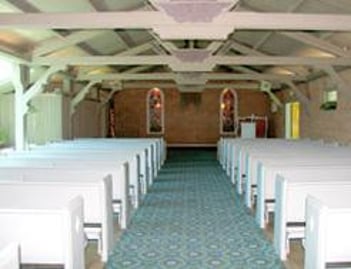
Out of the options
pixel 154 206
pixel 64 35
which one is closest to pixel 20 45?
pixel 64 35

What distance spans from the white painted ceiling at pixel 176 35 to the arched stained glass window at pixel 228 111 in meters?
3.94

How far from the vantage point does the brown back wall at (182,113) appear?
62.5ft

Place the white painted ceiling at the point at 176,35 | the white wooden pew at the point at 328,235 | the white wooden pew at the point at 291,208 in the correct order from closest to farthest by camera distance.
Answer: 1. the white wooden pew at the point at 328,235
2. the white wooden pew at the point at 291,208
3. the white painted ceiling at the point at 176,35

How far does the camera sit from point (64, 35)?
337 inches

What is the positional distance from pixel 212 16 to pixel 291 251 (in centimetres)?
232

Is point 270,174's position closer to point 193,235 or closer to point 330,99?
point 193,235

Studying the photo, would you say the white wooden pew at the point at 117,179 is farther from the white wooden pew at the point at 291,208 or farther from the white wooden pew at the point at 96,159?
the white wooden pew at the point at 291,208

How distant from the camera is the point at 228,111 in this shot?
A: 62.7ft

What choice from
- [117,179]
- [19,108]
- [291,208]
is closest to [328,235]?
[291,208]

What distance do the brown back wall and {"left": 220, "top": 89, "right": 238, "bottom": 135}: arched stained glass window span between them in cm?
17

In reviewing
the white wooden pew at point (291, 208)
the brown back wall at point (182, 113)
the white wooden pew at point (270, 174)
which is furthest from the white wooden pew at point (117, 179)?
the brown back wall at point (182, 113)

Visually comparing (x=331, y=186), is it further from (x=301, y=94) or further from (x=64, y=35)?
(x=301, y=94)

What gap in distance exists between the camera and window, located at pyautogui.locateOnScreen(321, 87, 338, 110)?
407 inches

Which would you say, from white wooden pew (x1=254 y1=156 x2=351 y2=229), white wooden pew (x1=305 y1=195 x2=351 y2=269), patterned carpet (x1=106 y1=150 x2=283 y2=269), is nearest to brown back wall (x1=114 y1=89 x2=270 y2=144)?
patterned carpet (x1=106 y1=150 x2=283 y2=269)
